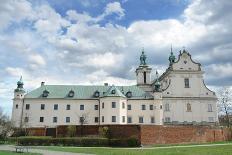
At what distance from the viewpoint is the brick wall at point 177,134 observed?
40688mm

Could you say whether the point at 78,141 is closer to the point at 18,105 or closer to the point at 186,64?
the point at 18,105

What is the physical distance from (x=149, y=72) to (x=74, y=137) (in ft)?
130

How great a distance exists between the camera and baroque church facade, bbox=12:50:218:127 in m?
64.8

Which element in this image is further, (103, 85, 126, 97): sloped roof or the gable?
the gable

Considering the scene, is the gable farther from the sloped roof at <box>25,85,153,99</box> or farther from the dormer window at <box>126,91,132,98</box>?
the dormer window at <box>126,91,132,98</box>

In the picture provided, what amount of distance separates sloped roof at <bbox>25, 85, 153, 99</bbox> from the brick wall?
70.3ft

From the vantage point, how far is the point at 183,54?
68.7m

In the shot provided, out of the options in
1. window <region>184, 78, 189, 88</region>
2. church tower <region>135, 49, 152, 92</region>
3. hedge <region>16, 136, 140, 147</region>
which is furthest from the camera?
church tower <region>135, 49, 152, 92</region>

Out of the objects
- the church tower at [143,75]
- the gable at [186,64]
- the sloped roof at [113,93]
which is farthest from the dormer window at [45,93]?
the gable at [186,64]

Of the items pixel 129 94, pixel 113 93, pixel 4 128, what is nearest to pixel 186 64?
pixel 129 94

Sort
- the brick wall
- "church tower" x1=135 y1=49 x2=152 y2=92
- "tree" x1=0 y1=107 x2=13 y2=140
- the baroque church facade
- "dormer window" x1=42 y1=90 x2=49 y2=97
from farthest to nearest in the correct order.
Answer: "church tower" x1=135 y1=49 x2=152 y2=92 < "dormer window" x1=42 y1=90 x2=49 y2=97 < the baroque church facade < "tree" x1=0 y1=107 x2=13 y2=140 < the brick wall

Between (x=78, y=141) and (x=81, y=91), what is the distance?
29.4 meters

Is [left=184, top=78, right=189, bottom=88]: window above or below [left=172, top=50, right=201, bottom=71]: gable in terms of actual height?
below

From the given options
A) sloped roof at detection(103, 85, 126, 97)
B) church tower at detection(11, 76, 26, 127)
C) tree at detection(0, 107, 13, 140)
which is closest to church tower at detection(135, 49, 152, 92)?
sloped roof at detection(103, 85, 126, 97)
